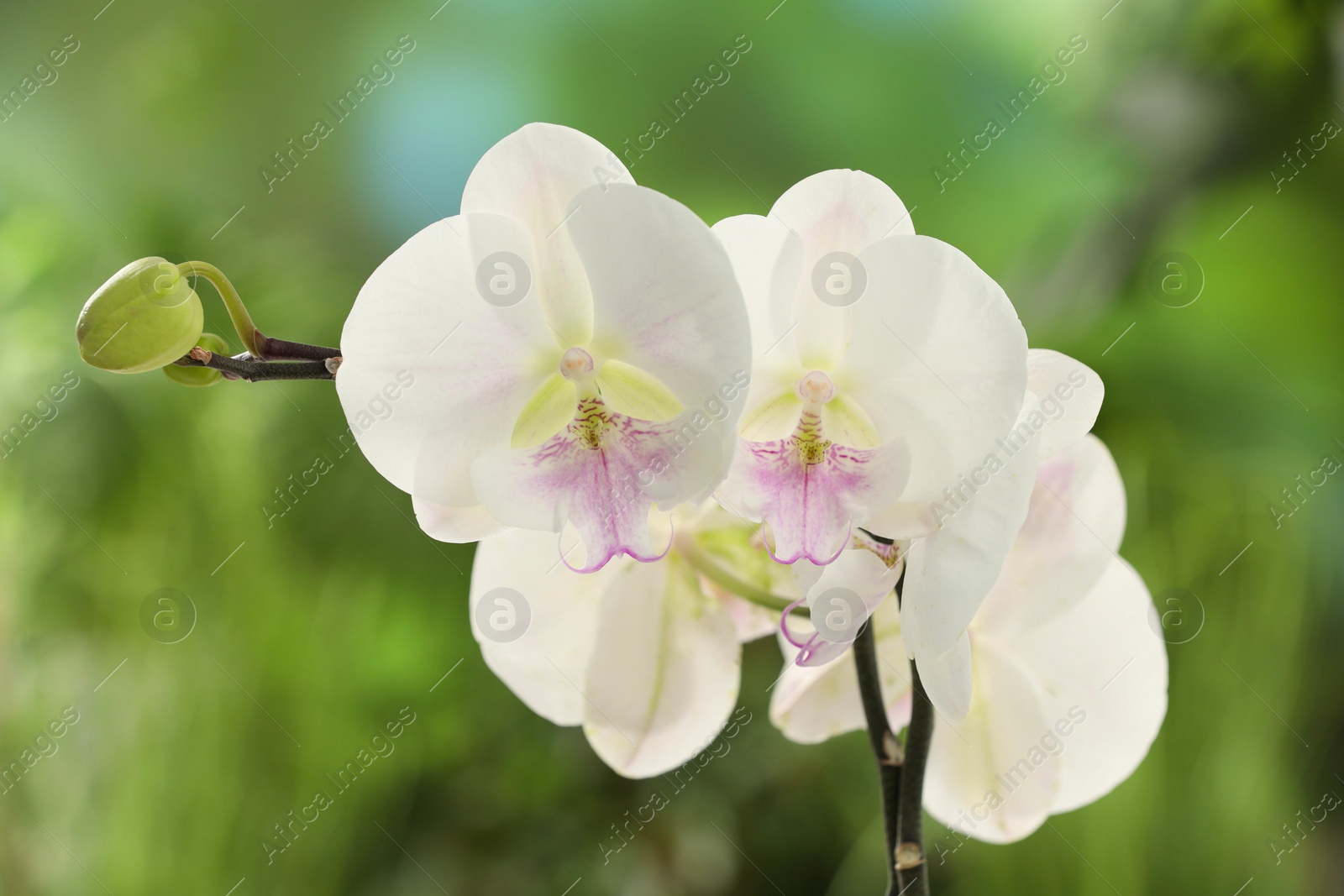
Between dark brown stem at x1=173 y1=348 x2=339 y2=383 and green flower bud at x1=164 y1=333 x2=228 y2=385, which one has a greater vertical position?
dark brown stem at x1=173 y1=348 x2=339 y2=383

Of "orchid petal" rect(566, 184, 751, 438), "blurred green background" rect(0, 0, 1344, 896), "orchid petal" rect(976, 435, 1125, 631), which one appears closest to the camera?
"orchid petal" rect(566, 184, 751, 438)

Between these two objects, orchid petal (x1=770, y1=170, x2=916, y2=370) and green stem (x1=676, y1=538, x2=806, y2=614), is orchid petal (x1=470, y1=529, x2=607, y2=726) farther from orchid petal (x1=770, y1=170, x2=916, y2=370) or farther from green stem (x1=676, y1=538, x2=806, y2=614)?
orchid petal (x1=770, y1=170, x2=916, y2=370)

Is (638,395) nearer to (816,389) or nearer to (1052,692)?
(816,389)

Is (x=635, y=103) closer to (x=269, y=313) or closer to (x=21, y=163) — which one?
(x=269, y=313)

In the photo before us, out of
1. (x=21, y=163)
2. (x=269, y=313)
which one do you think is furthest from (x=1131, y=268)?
(x=21, y=163)

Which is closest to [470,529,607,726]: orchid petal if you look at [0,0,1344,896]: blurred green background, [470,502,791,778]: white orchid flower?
[470,502,791,778]: white orchid flower

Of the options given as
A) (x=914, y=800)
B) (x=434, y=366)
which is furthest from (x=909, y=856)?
(x=434, y=366)
